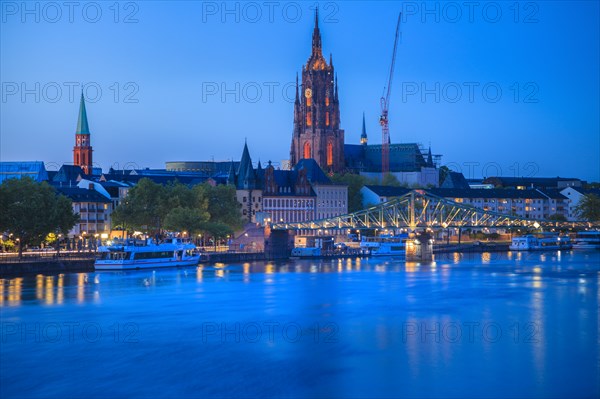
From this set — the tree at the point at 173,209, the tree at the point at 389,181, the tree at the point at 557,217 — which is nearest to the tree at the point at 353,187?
the tree at the point at 389,181

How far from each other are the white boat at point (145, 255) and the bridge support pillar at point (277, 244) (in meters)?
10.6

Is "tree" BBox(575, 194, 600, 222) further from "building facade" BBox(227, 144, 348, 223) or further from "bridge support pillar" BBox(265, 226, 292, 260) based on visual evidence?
"bridge support pillar" BBox(265, 226, 292, 260)

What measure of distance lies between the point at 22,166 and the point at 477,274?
52.1m

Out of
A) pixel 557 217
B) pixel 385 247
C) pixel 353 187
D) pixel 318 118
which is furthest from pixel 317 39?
pixel 385 247

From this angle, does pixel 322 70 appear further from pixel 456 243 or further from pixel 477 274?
pixel 477 274

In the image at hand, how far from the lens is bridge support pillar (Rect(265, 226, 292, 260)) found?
78.6 metres

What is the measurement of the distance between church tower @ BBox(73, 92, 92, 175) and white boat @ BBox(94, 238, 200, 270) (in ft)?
167

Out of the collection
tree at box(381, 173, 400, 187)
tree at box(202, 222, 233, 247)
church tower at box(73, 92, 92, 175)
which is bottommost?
tree at box(202, 222, 233, 247)

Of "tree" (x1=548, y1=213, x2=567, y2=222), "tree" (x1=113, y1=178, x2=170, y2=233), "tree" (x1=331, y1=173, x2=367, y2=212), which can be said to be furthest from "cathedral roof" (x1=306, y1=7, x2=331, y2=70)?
"tree" (x1=113, y1=178, x2=170, y2=233)

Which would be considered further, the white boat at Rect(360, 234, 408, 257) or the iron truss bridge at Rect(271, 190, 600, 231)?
the white boat at Rect(360, 234, 408, 257)

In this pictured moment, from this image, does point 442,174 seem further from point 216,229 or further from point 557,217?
point 216,229

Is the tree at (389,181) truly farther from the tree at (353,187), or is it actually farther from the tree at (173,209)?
the tree at (173,209)

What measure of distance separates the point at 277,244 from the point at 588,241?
40.0 meters

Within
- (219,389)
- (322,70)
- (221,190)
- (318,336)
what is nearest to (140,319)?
(318,336)
